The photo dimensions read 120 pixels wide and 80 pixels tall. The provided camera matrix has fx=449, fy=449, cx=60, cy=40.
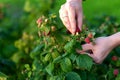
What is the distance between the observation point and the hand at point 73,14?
2.31m

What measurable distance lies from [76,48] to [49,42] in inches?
10.8

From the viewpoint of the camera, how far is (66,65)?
2.43 m

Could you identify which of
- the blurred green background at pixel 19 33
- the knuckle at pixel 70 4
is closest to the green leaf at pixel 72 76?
the knuckle at pixel 70 4

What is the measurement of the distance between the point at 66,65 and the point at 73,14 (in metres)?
0.30

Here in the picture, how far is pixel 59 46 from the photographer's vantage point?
8.61ft

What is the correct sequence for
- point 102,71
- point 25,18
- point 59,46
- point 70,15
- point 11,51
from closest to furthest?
point 70,15 → point 59,46 → point 102,71 → point 11,51 → point 25,18

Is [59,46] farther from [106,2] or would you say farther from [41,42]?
[106,2]

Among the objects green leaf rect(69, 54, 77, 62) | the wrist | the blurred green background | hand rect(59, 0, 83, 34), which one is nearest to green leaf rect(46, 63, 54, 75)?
green leaf rect(69, 54, 77, 62)

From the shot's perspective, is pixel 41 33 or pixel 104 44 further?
pixel 41 33

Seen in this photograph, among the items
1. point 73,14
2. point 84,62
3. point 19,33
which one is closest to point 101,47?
point 84,62

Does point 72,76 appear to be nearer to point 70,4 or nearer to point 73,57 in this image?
point 73,57

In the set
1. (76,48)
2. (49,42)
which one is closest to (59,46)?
(49,42)

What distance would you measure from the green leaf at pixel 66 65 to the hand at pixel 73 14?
18cm

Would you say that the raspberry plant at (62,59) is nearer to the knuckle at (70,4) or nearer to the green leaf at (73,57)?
the green leaf at (73,57)
